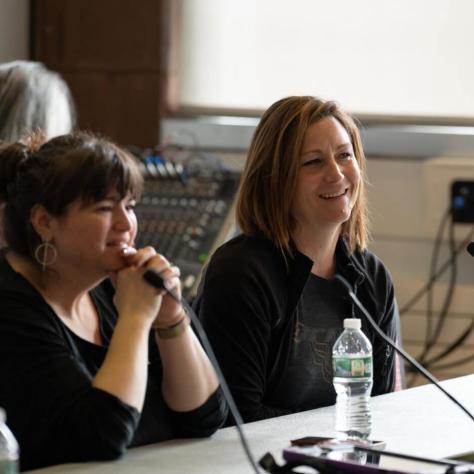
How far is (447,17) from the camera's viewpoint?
3781mm

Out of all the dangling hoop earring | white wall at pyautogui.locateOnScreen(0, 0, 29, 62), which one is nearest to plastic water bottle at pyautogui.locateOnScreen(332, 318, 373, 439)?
the dangling hoop earring

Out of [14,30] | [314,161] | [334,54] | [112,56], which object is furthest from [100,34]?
[314,161]

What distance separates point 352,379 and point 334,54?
2.05m

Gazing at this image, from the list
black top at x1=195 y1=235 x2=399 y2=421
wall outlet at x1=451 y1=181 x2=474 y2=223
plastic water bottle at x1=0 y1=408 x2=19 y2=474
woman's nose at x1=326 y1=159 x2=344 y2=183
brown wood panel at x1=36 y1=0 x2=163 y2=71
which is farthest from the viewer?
brown wood panel at x1=36 y1=0 x2=163 y2=71

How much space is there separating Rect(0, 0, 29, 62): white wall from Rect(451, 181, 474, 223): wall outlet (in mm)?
1796

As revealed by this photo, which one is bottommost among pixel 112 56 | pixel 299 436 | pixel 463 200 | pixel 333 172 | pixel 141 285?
pixel 299 436

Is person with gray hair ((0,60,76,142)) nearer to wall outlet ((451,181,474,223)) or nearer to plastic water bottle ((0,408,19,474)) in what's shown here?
wall outlet ((451,181,474,223))

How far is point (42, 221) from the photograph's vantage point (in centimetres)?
185

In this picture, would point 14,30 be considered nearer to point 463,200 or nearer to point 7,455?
point 463,200

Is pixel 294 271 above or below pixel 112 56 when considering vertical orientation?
below

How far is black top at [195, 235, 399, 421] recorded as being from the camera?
2262mm

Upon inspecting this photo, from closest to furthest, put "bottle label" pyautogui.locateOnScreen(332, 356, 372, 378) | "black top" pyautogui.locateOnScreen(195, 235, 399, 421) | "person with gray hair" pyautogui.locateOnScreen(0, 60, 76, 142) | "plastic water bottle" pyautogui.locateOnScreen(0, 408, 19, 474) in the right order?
"plastic water bottle" pyautogui.locateOnScreen(0, 408, 19, 474)
"bottle label" pyautogui.locateOnScreen(332, 356, 372, 378)
"black top" pyautogui.locateOnScreen(195, 235, 399, 421)
"person with gray hair" pyautogui.locateOnScreen(0, 60, 76, 142)

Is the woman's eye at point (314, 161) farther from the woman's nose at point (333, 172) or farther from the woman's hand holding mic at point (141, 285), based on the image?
the woman's hand holding mic at point (141, 285)

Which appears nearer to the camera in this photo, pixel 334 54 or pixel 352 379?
pixel 352 379
